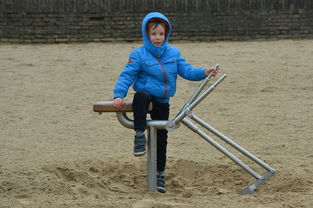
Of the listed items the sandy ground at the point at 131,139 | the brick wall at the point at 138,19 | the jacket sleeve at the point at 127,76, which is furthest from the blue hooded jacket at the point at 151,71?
the brick wall at the point at 138,19

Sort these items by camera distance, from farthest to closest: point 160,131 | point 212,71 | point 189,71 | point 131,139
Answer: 1. point 131,139
2. point 160,131
3. point 189,71
4. point 212,71

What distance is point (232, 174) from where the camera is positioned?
→ 5148 millimetres

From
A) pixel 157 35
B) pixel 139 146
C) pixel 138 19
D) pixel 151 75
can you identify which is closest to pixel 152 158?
pixel 139 146

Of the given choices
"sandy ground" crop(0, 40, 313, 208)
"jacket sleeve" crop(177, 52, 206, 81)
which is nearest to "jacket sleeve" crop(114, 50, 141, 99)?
"jacket sleeve" crop(177, 52, 206, 81)

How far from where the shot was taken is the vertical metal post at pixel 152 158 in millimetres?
4426

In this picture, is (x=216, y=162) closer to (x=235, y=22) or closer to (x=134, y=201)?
(x=134, y=201)

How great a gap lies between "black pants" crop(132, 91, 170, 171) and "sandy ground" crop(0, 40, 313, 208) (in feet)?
1.00

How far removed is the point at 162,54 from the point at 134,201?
1.03 m

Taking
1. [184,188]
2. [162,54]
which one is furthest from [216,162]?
[162,54]

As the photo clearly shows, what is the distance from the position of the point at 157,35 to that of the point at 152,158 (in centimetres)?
85

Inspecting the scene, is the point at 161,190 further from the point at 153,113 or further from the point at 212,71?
the point at 212,71

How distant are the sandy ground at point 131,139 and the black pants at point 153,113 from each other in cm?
31

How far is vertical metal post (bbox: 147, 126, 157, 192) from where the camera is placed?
443 cm

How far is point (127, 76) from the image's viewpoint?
4344 mm
